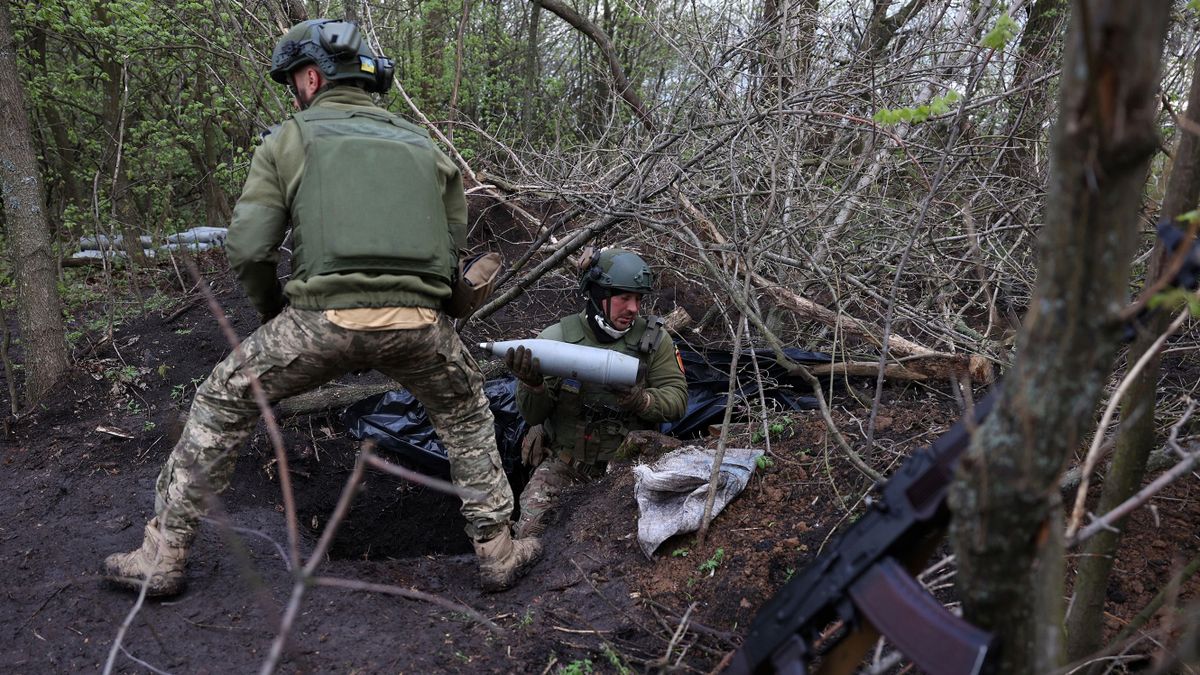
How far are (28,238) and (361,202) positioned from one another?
10.1 ft

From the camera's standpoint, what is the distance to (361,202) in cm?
278

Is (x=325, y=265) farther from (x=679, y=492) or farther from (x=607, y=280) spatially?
(x=679, y=492)

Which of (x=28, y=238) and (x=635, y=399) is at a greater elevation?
(x=28, y=238)

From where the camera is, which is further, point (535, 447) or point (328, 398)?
point (328, 398)

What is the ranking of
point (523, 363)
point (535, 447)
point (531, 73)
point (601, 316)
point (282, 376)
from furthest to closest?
point (531, 73) < point (535, 447) < point (601, 316) < point (523, 363) < point (282, 376)

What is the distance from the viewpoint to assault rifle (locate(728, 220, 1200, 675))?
1272mm

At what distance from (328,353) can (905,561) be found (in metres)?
2.09

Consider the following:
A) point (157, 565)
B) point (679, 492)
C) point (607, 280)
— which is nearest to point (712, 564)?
point (679, 492)

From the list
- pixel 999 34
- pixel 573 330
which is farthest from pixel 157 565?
pixel 999 34

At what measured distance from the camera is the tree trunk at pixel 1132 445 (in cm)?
178

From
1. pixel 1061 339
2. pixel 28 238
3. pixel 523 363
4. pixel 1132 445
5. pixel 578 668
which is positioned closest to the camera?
pixel 1061 339

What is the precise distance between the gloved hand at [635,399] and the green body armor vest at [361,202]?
1.21m

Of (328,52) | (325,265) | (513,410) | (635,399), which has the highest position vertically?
(328,52)

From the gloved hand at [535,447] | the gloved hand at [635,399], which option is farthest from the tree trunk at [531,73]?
the gloved hand at [635,399]
